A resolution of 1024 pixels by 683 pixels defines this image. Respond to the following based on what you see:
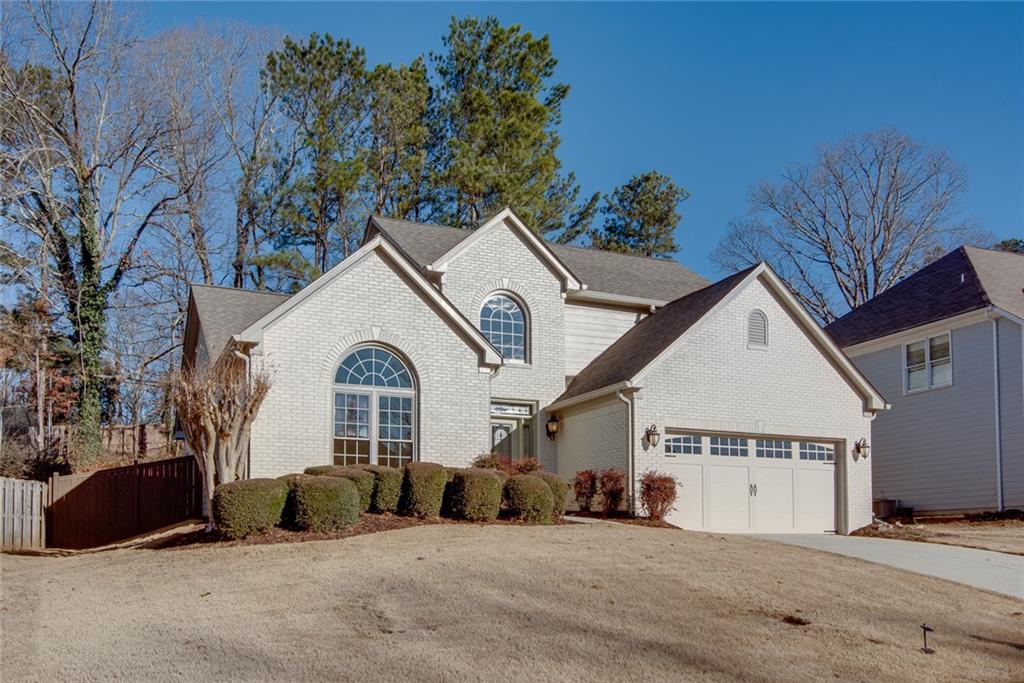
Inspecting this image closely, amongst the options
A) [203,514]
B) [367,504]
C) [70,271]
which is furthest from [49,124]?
[367,504]

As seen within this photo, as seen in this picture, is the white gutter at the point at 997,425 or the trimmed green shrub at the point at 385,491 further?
the white gutter at the point at 997,425

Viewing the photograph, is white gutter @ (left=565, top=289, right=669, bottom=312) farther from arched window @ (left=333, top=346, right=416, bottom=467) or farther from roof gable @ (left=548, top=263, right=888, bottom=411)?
arched window @ (left=333, top=346, right=416, bottom=467)

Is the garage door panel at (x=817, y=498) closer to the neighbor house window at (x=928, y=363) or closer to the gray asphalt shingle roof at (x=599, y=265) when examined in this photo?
the neighbor house window at (x=928, y=363)

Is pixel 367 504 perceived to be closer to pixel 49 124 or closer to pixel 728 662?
pixel 728 662

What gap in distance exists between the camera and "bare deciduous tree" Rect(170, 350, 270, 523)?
52.9 feet

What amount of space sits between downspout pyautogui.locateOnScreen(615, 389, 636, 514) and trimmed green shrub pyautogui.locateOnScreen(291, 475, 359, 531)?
262 inches

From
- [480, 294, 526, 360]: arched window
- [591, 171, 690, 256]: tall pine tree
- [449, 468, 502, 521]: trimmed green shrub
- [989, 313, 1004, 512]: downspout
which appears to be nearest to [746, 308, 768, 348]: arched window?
[480, 294, 526, 360]: arched window

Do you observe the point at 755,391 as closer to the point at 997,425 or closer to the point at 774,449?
the point at 774,449

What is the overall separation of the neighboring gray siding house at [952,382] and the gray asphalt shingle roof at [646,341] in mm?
6109

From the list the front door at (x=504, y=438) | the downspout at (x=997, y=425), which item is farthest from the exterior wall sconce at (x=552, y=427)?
the downspout at (x=997, y=425)

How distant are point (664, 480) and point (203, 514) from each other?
29.1ft

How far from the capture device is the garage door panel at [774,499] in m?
21.6

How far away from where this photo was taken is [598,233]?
45125mm

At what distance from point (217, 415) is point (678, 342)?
964cm
